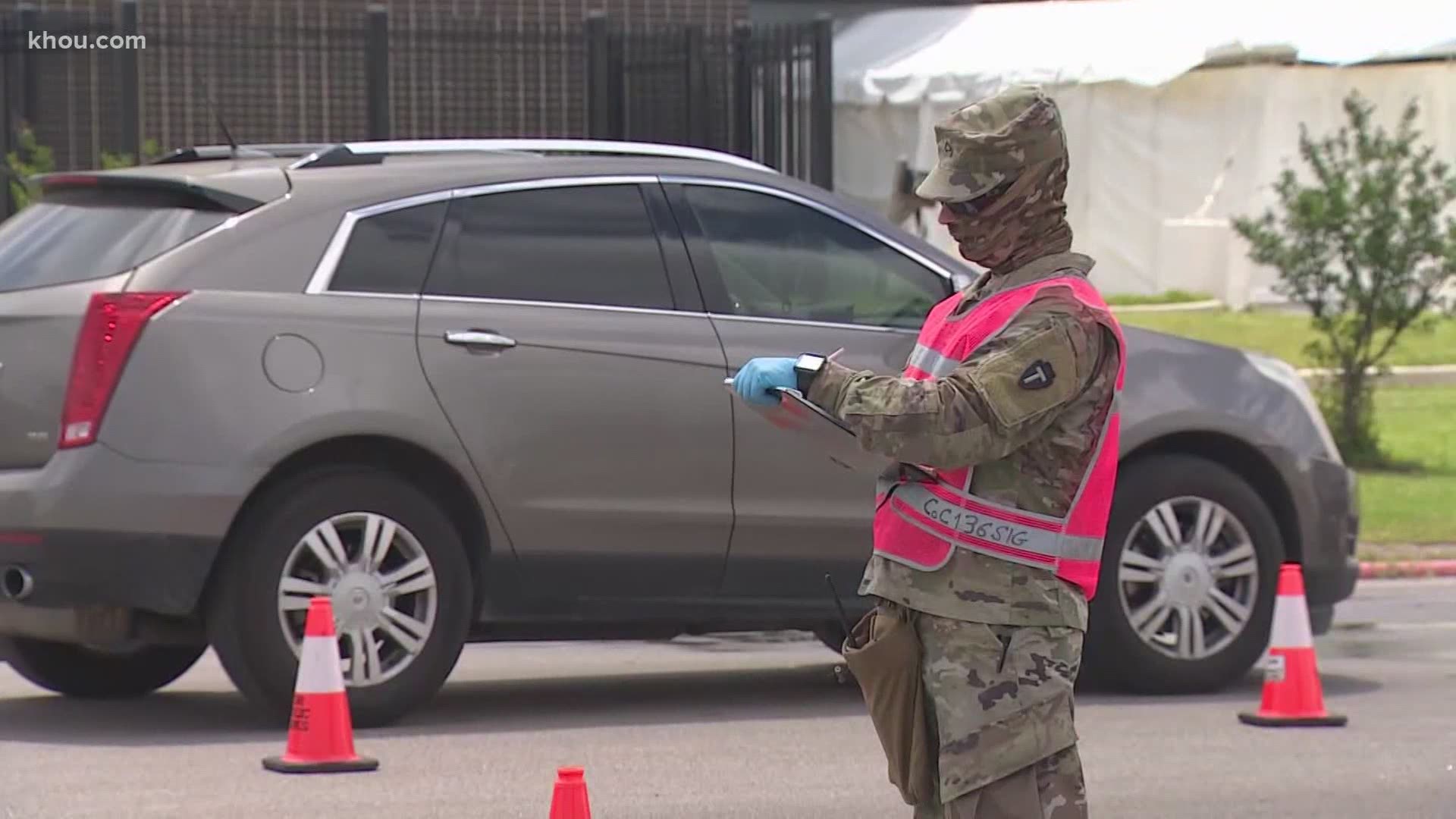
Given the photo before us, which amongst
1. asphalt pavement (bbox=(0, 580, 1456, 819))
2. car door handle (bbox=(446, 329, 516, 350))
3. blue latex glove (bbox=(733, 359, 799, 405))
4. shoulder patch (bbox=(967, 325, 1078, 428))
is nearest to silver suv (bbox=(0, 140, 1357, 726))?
car door handle (bbox=(446, 329, 516, 350))

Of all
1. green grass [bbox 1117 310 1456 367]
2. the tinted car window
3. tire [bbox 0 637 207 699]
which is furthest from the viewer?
green grass [bbox 1117 310 1456 367]

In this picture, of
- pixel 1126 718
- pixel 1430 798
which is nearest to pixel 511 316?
pixel 1126 718

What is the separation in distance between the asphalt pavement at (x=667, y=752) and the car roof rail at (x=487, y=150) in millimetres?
1830

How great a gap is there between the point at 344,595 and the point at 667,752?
1.08 meters

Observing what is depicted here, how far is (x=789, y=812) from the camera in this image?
6.34 metres

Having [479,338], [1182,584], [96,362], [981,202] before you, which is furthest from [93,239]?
[981,202]

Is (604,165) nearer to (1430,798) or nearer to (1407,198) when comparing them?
(1430,798)

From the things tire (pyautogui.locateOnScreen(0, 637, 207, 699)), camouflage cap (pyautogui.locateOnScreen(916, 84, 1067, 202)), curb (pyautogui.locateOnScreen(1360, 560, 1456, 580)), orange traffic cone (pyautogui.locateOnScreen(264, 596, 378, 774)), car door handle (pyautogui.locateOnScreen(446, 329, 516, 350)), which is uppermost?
camouflage cap (pyautogui.locateOnScreen(916, 84, 1067, 202))

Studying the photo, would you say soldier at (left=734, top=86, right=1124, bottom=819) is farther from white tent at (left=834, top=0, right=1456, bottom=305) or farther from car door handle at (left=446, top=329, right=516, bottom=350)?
white tent at (left=834, top=0, right=1456, bottom=305)

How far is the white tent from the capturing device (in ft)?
78.6

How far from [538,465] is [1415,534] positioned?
8.09 meters

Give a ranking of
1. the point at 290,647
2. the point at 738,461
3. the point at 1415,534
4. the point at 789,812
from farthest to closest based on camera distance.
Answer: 1. the point at 1415,534
2. the point at 738,461
3. the point at 290,647
4. the point at 789,812

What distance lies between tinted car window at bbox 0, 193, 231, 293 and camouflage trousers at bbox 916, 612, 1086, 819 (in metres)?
4.17

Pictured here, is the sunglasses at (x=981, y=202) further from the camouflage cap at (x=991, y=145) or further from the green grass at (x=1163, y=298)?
the green grass at (x=1163, y=298)
